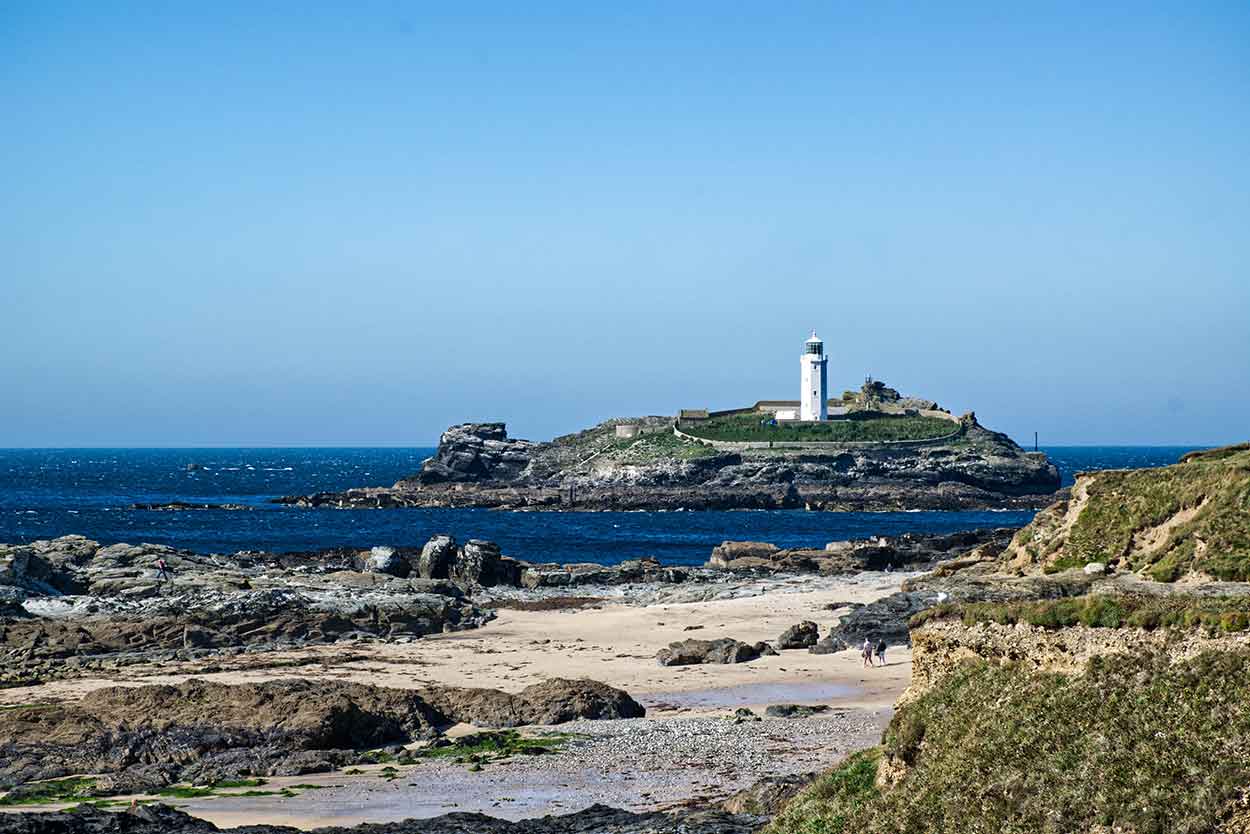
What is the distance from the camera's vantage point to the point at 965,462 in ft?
432

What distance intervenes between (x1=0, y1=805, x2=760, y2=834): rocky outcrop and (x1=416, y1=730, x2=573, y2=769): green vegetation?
176 inches

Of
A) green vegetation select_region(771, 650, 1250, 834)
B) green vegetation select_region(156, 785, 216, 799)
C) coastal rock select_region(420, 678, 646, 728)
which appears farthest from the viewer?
coastal rock select_region(420, 678, 646, 728)

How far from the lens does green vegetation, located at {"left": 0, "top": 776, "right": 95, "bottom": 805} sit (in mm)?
22094

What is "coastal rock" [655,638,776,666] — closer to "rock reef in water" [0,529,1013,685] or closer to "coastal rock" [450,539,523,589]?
"rock reef in water" [0,529,1013,685]

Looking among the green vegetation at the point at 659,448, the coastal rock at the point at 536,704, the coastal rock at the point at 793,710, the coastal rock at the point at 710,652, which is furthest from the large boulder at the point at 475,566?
the green vegetation at the point at 659,448

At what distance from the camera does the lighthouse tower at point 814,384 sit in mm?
140175

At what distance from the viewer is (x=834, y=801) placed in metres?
15.5

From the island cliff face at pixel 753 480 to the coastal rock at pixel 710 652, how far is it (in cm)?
8440

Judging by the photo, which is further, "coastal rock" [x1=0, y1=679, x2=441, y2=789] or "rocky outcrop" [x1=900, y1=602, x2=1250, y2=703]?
"coastal rock" [x1=0, y1=679, x2=441, y2=789]

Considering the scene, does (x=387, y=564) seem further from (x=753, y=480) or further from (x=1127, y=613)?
(x=753, y=480)

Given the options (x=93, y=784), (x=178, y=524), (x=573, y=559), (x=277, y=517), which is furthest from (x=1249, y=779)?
(x=277, y=517)

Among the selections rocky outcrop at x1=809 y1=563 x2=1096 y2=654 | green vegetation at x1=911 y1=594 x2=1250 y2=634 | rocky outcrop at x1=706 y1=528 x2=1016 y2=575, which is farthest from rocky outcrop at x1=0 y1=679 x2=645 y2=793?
rocky outcrop at x1=706 y1=528 x2=1016 y2=575

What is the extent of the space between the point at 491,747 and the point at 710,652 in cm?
1181

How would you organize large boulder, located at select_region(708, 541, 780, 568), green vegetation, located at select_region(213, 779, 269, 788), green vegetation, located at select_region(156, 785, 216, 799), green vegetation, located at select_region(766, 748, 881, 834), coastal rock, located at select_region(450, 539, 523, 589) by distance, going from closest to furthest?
green vegetation, located at select_region(766, 748, 881, 834) → green vegetation, located at select_region(156, 785, 216, 799) → green vegetation, located at select_region(213, 779, 269, 788) → coastal rock, located at select_region(450, 539, 523, 589) → large boulder, located at select_region(708, 541, 780, 568)
